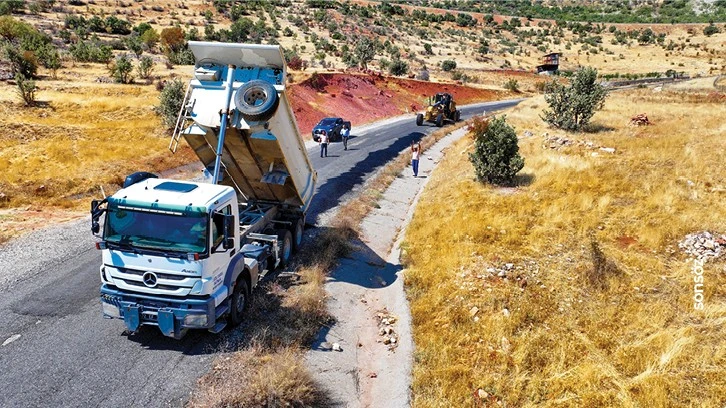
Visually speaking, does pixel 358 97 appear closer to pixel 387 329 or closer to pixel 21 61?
pixel 21 61

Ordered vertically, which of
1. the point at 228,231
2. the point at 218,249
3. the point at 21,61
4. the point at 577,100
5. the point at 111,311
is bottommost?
the point at 111,311

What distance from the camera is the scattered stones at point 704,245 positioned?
11375mm

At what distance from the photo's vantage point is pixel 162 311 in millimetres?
7828

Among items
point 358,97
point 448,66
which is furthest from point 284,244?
point 448,66

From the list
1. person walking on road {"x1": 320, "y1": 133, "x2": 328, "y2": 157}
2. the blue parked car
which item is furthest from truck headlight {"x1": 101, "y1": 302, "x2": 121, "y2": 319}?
the blue parked car

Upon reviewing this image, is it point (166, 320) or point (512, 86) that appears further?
point (512, 86)

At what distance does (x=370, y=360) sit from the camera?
29.3ft

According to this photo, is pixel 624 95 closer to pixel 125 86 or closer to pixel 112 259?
pixel 125 86

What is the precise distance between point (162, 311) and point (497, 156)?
13967 millimetres

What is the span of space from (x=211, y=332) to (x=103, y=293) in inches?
80.3

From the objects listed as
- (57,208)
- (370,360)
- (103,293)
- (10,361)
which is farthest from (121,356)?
(57,208)

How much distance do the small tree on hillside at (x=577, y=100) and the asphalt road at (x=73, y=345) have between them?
25670mm

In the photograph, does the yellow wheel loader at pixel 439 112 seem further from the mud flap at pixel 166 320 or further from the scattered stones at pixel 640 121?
the mud flap at pixel 166 320

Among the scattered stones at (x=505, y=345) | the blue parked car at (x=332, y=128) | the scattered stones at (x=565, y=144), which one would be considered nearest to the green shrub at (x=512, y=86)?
the blue parked car at (x=332, y=128)
